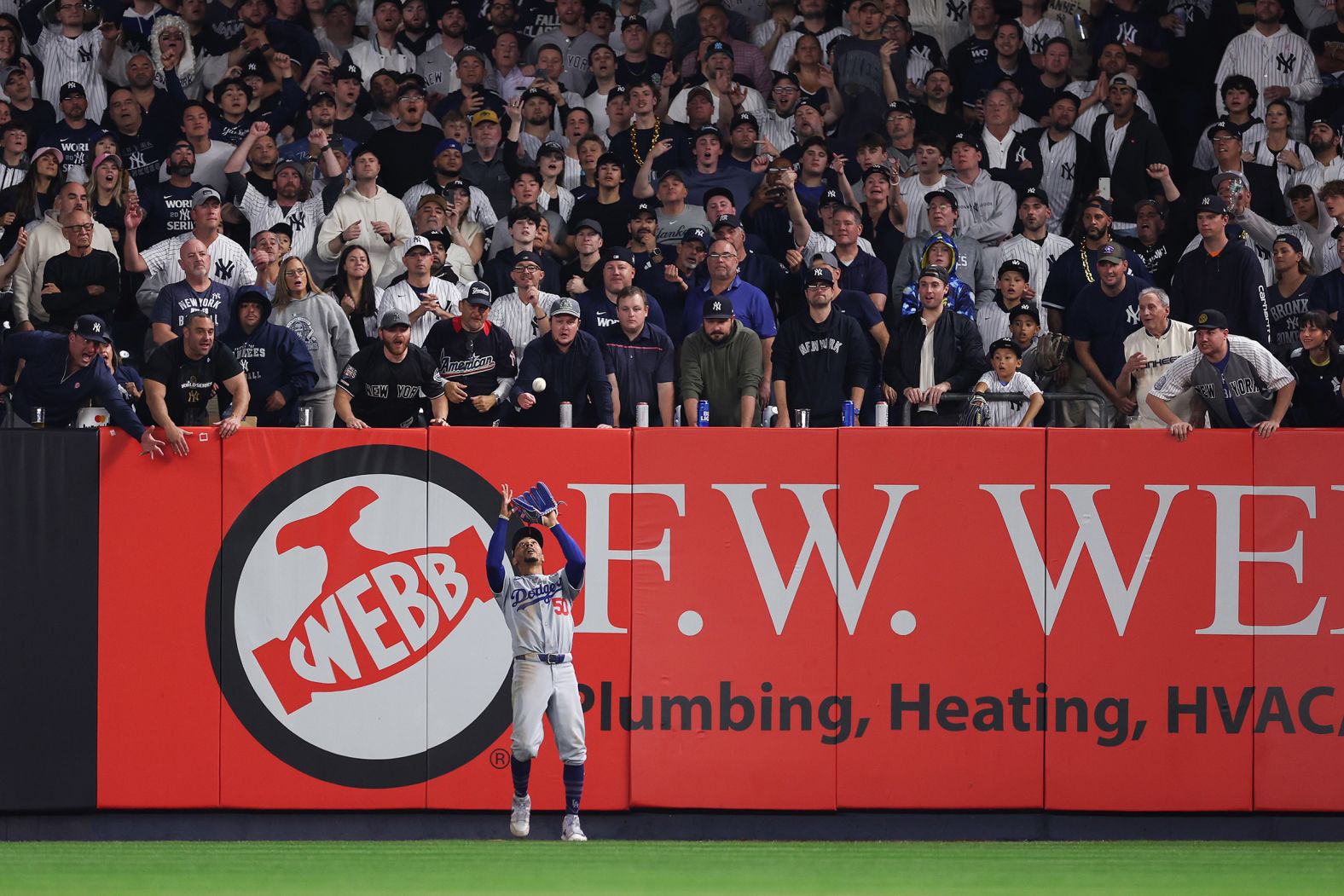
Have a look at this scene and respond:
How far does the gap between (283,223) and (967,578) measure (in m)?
7.53

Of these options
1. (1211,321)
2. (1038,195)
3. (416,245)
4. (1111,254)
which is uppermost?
(1038,195)

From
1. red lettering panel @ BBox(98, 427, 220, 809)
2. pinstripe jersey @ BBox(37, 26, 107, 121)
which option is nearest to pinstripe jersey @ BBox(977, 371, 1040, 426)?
red lettering panel @ BBox(98, 427, 220, 809)

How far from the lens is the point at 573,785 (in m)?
11.5

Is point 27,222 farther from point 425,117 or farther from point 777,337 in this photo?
point 777,337

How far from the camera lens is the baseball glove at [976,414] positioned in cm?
1280

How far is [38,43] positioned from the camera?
60.3ft

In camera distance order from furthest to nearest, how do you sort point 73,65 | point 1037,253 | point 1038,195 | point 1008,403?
point 73,65
point 1038,195
point 1037,253
point 1008,403

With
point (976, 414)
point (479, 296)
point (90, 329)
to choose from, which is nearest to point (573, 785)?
point (976, 414)

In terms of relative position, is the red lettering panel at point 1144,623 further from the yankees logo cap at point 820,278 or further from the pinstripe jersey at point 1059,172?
the pinstripe jersey at point 1059,172

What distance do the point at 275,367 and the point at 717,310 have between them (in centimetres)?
362

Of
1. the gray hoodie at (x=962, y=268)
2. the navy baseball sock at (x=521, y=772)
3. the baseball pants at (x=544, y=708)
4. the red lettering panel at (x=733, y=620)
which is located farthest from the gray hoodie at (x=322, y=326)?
the gray hoodie at (x=962, y=268)

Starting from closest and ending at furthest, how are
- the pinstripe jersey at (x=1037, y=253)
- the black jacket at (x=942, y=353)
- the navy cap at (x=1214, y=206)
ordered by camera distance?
the black jacket at (x=942, y=353) → the navy cap at (x=1214, y=206) → the pinstripe jersey at (x=1037, y=253)

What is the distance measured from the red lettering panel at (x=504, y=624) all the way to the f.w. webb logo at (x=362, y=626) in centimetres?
2

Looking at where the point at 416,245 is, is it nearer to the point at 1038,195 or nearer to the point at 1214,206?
the point at 1038,195
